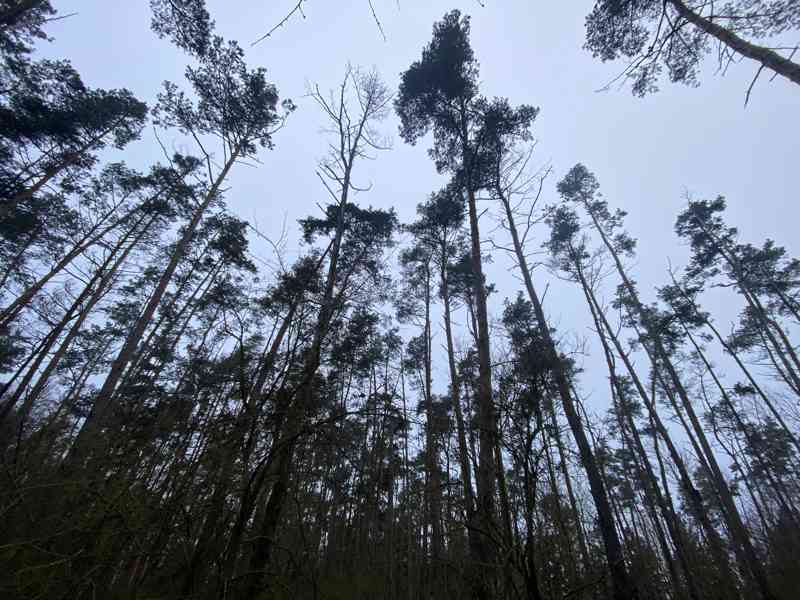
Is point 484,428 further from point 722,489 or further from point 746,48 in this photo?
point 722,489

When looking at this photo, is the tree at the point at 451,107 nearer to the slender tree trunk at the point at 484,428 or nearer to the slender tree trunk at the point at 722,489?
the slender tree trunk at the point at 484,428

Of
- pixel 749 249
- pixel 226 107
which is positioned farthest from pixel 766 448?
pixel 226 107

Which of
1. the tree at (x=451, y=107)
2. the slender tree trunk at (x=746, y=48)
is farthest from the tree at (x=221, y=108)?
the slender tree trunk at (x=746, y=48)

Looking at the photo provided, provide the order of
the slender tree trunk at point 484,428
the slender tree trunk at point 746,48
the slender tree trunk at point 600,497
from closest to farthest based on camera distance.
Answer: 1. the slender tree trunk at point 484,428
2. the slender tree trunk at point 746,48
3. the slender tree trunk at point 600,497

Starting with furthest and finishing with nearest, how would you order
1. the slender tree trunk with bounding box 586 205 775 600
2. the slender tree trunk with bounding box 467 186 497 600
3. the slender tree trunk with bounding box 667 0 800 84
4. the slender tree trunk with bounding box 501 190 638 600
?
the slender tree trunk with bounding box 586 205 775 600, the slender tree trunk with bounding box 501 190 638 600, the slender tree trunk with bounding box 667 0 800 84, the slender tree trunk with bounding box 467 186 497 600

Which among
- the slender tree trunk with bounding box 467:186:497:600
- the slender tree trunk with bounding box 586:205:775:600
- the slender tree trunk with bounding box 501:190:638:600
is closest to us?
the slender tree trunk with bounding box 467:186:497:600

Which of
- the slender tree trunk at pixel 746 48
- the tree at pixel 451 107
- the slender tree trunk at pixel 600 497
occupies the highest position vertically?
the tree at pixel 451 107

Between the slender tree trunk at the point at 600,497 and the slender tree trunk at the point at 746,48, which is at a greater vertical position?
the slender tree trunk at the point at 746,48

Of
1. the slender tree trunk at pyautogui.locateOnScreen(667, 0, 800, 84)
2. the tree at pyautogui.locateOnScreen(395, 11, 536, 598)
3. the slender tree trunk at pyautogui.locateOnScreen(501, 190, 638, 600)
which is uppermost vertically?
the tree at pyautogui.locateOnScreen(395, 11, 536, 598)

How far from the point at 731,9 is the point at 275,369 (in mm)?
9743

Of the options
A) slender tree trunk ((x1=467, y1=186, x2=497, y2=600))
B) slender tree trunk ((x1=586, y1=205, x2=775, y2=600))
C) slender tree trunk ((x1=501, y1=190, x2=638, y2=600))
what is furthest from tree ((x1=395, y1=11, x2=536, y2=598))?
slender tree trunk ((x1=586, y1=205, x2=775, y2=600))

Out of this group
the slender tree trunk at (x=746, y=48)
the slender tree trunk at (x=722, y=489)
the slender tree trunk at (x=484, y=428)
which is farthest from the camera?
the slender tree trunk at (x=722, y=489)

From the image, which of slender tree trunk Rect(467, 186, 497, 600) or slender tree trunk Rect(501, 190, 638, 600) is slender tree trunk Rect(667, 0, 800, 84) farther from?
slender tree trunk Rect(501, 190, 638, 600)

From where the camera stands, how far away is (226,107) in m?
9.20
